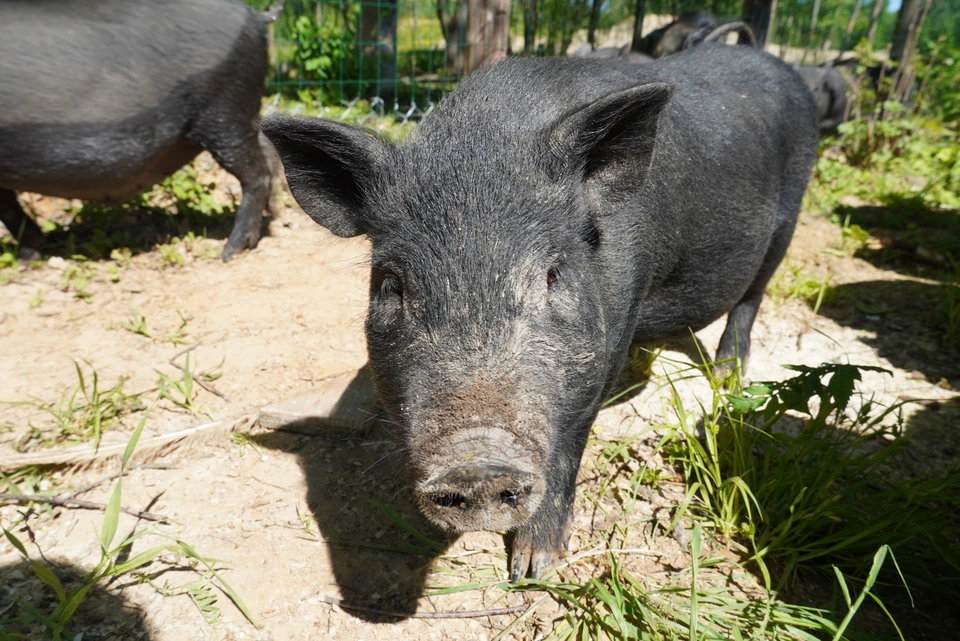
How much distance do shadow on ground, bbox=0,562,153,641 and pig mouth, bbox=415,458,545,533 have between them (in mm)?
1333

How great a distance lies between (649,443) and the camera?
→ 3.38 meters

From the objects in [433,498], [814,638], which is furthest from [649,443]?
[433,498]

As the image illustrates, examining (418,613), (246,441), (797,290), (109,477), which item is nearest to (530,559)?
(418,613)

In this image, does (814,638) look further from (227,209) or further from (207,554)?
(227,209)

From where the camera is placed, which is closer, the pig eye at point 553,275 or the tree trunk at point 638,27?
the pig eye at point 553,275

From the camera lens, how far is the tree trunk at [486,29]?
831cm

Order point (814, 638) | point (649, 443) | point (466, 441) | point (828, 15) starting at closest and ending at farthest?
point (466, 441)
point (814, 638)
point (649, 443)
point (828, 15)

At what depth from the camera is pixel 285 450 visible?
3.21m

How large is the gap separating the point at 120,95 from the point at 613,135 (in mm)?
4209

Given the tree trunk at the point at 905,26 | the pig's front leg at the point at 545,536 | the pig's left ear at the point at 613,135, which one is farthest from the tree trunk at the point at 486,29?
the pig's front leg at the point at 545,536

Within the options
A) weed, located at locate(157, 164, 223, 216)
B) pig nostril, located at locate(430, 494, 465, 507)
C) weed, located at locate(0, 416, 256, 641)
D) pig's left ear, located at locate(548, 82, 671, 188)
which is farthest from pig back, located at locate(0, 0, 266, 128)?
pig nostril, located at locate(430, 494, 465, 507)

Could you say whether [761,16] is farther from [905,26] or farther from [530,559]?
[530,559]

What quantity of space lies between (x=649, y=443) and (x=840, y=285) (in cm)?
313

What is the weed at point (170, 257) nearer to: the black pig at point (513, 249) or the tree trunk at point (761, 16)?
the black pig at point (513, 249)
